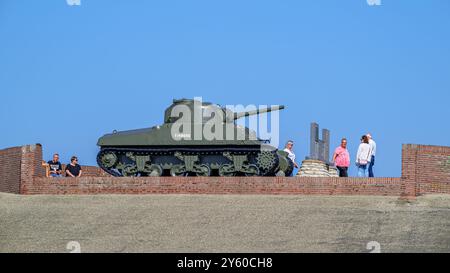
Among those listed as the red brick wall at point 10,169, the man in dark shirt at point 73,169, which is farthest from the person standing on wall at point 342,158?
the red brick wall at point 10,169

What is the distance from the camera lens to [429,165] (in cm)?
3191

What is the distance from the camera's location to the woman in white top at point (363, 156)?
33.0 m

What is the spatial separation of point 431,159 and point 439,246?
624cm

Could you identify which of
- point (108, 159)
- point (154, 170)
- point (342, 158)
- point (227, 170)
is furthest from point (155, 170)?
point (342, 158)

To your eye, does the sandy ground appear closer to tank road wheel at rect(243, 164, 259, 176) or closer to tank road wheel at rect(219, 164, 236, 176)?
tank road wheel at rect(219, 164, 236, 176)

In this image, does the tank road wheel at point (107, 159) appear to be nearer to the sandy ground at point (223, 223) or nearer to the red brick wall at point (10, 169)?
the red brick wall at point (10, 169)

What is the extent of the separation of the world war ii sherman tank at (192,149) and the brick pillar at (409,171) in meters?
5.76

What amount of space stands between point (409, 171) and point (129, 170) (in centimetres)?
933

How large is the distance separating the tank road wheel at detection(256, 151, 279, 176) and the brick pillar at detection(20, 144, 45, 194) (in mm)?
6115

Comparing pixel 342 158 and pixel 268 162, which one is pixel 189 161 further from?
pixel 342 158

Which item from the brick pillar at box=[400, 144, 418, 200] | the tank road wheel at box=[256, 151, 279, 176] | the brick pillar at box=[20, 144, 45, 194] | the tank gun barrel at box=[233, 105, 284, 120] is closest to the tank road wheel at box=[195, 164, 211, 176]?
the tank road wheel at box=[256, 151, 279, 176]

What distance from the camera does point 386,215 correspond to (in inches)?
1159

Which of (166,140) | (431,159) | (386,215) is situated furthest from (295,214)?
(166,140)
